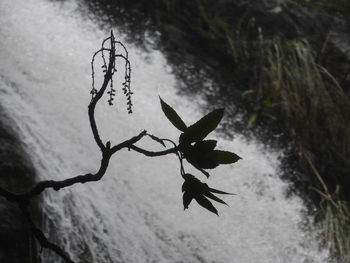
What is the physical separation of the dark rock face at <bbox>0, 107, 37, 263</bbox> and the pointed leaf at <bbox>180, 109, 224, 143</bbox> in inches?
23.8

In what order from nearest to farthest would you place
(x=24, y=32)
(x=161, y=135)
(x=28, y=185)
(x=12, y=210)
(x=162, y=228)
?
(x=12, y=210), (x=28, y=185), (x=162, y=228), (x=161, y=135), (x=24, y=32)

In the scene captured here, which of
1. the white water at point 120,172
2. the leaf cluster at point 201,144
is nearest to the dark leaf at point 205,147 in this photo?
the leaf cluster at point 201,144

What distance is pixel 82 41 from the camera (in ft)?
11.8

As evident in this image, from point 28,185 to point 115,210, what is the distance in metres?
0.65

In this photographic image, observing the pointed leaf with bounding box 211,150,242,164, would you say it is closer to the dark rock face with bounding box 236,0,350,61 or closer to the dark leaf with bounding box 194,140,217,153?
the dark leaf with bounding box 194,140,217,153

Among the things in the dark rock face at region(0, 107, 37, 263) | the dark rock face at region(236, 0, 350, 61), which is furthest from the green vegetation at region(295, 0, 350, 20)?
the dark rock face at region(0, 107, 37, 263)

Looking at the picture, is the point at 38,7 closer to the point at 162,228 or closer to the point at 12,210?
the point at 162,228

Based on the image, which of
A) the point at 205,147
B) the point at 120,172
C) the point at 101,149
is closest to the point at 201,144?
the point at 205,147

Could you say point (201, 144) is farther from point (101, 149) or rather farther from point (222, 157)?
point (101, 149)

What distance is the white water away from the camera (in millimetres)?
2189

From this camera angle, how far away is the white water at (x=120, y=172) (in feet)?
7.18

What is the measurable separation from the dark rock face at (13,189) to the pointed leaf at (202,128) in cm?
61

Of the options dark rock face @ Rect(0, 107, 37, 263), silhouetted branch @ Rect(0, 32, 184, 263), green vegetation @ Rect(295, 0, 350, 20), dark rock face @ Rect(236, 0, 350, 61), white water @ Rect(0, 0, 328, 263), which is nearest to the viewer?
silhouetted branch @ Rect(0, 32, 184, 263)

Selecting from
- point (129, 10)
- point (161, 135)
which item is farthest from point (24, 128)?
point (129, 10)
